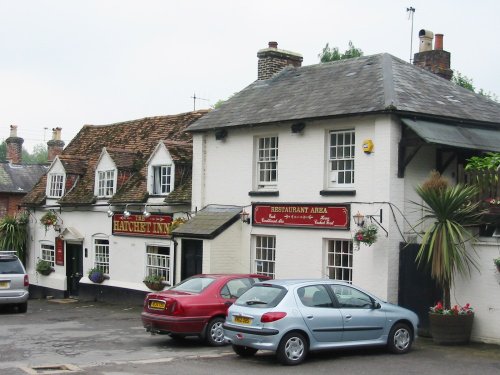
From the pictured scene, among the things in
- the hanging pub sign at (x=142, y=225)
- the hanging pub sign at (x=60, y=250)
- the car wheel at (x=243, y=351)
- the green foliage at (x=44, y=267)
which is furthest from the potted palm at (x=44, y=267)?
the car wheel at (x=243, y=351)

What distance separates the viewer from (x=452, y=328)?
1573cm

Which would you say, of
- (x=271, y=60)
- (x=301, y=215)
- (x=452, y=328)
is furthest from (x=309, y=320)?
(x=271, y=60)

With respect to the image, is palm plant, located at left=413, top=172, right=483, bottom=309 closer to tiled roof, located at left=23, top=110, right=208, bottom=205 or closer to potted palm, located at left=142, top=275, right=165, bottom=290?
potted palm, located at left=142, top=275, right=165, bottom=290

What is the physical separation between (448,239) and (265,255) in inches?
247

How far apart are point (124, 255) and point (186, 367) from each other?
515 inches

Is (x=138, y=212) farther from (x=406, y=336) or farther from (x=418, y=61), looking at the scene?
(x=406, y=336)

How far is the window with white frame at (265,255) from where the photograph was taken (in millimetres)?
20594

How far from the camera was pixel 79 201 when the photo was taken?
27.4 metres

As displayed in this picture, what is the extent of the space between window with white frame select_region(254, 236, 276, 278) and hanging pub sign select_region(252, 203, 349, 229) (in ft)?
1.64

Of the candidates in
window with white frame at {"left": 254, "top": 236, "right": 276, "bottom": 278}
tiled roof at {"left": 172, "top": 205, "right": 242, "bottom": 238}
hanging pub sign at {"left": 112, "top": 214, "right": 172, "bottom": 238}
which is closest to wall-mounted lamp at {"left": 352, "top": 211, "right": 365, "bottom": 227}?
window with white frame at {"left": 254, "top": 236, "right": 276, "bottom": 278}

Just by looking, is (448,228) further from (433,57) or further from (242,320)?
(433,57)

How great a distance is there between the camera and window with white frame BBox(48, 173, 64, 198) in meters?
29.0

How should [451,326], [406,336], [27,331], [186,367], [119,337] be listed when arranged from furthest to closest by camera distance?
[27,331] → [119,337] → [451,326] → [406,336] → [186,367]

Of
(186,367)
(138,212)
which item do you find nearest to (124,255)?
(138,212)
